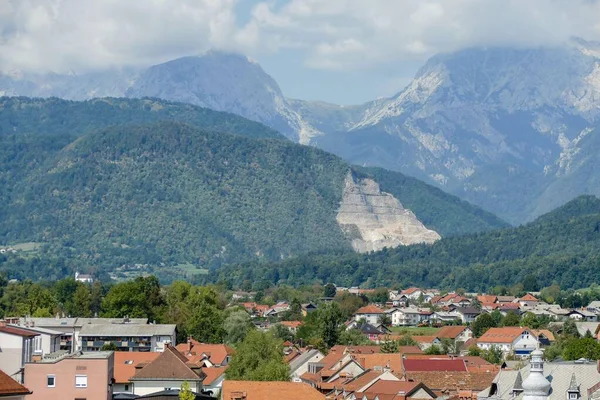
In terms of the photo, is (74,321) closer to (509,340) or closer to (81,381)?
(509,340)

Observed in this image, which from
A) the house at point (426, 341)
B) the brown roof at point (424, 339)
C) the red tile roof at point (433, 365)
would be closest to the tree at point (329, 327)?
the house at point (426, 341)

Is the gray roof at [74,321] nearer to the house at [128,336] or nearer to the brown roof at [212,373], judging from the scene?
the house at [128,336]

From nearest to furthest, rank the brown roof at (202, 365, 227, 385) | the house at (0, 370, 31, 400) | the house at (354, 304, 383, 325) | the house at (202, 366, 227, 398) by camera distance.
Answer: the house at (0, 370, 31, 400)
the house at (202, 366, 227, 398)
the brown roof at (202, 365, 227, 385)
the house at (354, 304, 383, 325)

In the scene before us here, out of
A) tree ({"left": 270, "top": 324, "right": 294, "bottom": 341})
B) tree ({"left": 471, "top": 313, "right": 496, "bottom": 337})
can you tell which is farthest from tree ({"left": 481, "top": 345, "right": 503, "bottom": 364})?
tree ({"left": 270, "top": 324, "right": 294, "bottom": 341})

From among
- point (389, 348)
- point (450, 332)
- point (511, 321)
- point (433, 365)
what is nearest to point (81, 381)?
point (433, 365)

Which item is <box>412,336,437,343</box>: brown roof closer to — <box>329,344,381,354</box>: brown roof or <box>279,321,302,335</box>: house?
<box>279,321,302,335</box>: house
